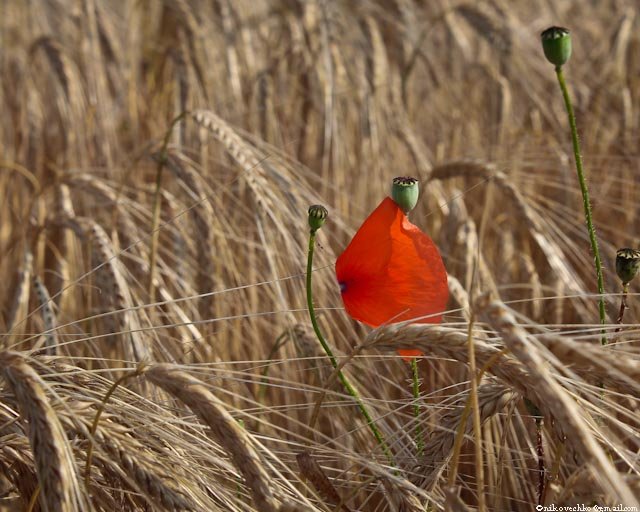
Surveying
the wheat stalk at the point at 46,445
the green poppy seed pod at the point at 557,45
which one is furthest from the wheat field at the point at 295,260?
the green poppy seed pod at the point at 557,45

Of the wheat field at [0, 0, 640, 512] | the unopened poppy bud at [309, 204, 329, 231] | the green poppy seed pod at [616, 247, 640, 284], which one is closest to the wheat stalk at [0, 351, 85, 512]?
the wheat field at [0, 0, 640, 512]

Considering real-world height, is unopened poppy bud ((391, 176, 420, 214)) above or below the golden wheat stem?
above

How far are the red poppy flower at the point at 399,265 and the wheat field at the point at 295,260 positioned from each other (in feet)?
0.12

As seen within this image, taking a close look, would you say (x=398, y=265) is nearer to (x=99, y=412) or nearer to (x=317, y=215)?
(x=317, y=215)

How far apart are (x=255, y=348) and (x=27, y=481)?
28.1 inches

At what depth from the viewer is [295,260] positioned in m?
1.37

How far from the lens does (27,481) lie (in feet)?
3.20

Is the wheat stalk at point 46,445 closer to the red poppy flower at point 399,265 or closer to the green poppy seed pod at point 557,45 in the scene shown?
the red poppy flower at point 399,265

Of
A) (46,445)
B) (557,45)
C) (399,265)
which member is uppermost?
(557,45)

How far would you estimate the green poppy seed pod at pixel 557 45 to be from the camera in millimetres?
977

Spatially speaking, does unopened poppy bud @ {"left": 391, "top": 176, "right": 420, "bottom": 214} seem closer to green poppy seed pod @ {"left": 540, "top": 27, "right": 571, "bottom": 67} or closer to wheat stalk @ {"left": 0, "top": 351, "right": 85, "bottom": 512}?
green poppy seed pod @ {"left": 540, "top": 27, "right": 571, "bottom": 67}

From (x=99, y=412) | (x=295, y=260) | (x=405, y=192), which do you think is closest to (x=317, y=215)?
(x=405, y=192)

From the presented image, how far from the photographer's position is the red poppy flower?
944 millimetres

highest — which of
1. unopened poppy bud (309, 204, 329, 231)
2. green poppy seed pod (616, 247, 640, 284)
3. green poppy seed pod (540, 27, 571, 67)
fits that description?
green poppy seed pod (540, 27, 571, 67)
